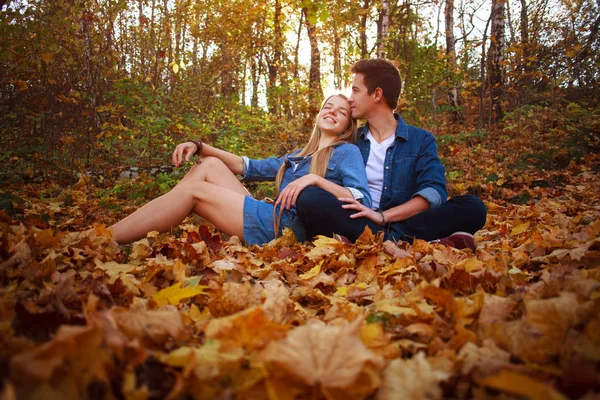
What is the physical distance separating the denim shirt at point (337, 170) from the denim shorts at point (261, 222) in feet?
1.47

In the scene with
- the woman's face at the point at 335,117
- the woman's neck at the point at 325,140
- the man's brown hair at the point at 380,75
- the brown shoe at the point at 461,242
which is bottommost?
the brown shoe at the point at 461,242

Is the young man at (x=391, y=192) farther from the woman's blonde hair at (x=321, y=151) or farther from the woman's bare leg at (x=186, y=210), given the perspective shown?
the woman's bare leg at (x=186, y=210)

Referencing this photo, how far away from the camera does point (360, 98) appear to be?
3.08 meters

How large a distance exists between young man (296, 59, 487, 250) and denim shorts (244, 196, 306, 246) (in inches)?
4.3

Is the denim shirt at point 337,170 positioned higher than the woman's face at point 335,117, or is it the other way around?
the woman's face at point 335,117

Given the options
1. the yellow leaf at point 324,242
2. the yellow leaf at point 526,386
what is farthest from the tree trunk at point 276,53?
the yellow leaf at point 526,386

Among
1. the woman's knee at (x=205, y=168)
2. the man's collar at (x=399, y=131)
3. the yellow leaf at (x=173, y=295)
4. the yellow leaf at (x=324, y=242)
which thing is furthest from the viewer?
the man's collar at (x=399, y=131)

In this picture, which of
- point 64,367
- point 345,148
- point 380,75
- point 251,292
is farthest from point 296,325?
point 380,75

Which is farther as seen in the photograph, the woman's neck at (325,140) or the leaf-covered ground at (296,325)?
the woman's neck at (325,140)

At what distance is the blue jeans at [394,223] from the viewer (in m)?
2.46

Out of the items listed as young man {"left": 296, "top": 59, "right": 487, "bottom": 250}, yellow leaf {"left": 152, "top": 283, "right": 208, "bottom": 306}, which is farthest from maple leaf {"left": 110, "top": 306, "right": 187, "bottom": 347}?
young man {"left": 296, "top": 59, "right": 487, "bottom": 250}

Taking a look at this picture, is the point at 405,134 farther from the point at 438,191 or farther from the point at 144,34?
the point at 144,34

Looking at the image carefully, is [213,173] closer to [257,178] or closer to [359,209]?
[257,178]

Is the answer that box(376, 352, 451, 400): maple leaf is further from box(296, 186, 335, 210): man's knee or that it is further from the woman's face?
the woman's face
